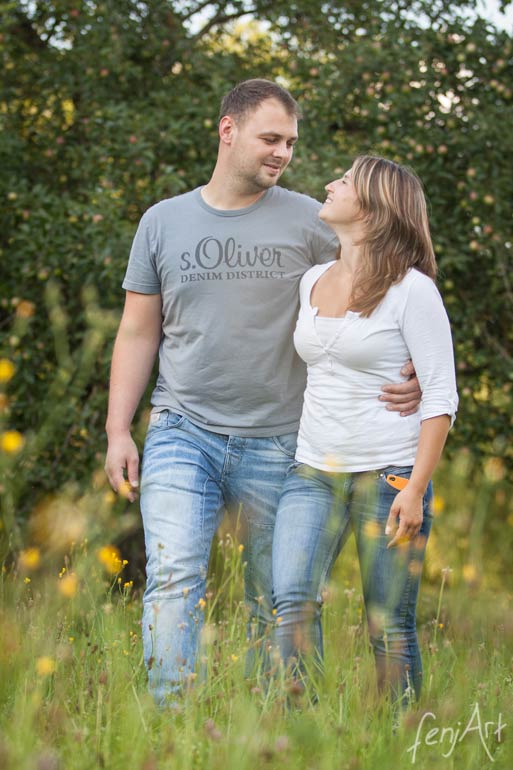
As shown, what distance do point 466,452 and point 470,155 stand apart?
1.49 m

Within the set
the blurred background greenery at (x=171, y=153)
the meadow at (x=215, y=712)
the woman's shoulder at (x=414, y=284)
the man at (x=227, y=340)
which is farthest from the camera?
the blurred background greenery at (x=171, y=153)

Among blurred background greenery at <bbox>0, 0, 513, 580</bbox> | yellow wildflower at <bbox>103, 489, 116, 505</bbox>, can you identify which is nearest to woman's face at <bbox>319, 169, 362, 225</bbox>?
yellow wildflower at <bbox>103, 489, 116, 505</bbox>

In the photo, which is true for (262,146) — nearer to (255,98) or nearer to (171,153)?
(255,98)

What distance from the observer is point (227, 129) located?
3.16m

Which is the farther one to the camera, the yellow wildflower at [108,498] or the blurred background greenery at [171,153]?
the blurred background greenery at [171,153]

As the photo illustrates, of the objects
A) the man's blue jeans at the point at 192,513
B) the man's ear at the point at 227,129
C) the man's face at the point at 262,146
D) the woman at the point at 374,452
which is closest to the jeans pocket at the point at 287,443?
the man's blue jeans at the point at 192,513

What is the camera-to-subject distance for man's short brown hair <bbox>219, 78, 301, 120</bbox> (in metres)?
3.11

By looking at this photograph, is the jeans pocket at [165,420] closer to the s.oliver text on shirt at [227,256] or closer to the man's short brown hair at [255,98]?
the s.oliver text on shirt at [227,256]

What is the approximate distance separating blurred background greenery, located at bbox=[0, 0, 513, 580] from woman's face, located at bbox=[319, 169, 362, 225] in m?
1.77

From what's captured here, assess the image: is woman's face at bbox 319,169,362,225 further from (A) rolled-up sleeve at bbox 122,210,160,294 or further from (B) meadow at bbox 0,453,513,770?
(B) meadow at bbox 0,453,513,770

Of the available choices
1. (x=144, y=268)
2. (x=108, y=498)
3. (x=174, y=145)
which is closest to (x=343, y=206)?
(x=144, y=268)

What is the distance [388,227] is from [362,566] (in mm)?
940

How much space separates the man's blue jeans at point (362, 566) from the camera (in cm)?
256

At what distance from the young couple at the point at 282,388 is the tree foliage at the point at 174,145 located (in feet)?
4.93
